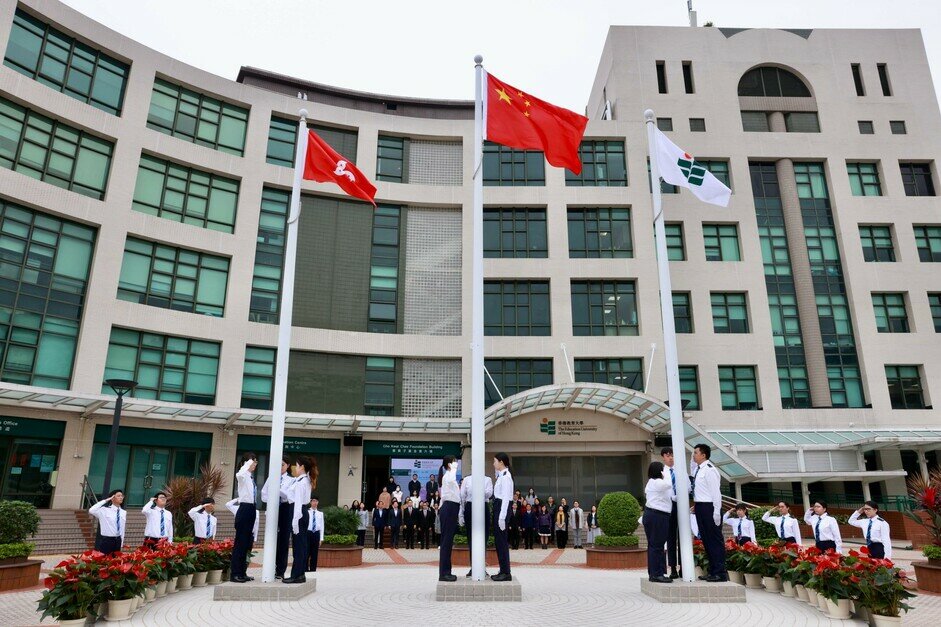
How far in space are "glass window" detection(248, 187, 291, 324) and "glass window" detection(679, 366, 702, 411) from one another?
66.6 ft

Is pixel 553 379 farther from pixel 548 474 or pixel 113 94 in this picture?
pixel 113 94

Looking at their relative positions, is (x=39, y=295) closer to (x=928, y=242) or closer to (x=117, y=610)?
(x=117, y=610)

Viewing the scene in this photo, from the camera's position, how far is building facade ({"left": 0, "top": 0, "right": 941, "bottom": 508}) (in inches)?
1021

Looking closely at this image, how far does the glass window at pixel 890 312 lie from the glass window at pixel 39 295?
38316 millimetres

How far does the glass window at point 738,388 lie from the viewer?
104 feet

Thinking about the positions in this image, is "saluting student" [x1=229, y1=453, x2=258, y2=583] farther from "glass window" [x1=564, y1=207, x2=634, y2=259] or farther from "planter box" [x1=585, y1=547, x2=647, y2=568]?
"glass window" [x1=564, y1=207, x2=634, y2=259]

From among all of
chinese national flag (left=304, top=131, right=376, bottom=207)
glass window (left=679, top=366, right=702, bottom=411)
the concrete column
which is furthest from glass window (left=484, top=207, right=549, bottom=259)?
chinese national flag (left=304, top=131, right=376, bottom=207)

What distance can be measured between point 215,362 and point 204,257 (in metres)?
4.99

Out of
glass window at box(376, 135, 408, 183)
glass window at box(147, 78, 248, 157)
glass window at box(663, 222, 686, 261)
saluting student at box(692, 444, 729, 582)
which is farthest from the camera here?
glass window at box(663, 222, 686, 261)

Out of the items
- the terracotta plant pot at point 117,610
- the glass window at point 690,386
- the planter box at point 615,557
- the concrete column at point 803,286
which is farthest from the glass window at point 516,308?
the terracotta plant pot at point 117,610

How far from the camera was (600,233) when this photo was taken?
110 ft

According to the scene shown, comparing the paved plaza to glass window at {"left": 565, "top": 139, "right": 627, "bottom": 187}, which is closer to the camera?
the paved plaza

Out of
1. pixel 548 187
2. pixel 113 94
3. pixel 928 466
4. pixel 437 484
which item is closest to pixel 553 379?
pixel 437 484

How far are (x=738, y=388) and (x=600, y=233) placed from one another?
34.5 feet
